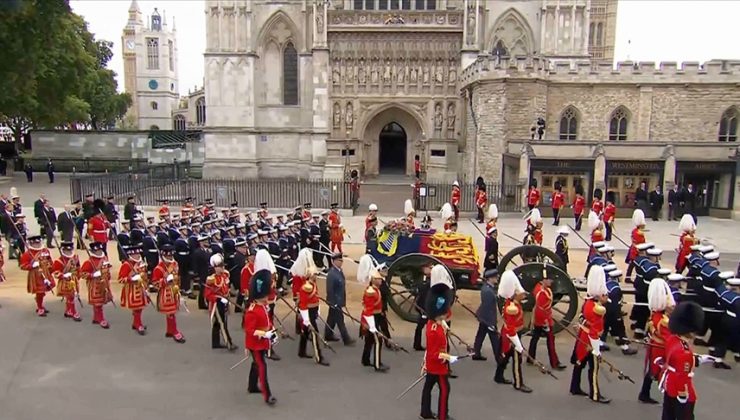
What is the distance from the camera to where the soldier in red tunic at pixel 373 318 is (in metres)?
8.52

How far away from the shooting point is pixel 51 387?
8.02 metres

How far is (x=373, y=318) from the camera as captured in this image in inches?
338

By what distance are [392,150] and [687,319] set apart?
3456 cm

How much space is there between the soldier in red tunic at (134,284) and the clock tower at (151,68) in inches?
3549

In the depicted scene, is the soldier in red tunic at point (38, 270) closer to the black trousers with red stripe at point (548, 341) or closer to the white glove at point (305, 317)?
the white glove at point (305, 317)

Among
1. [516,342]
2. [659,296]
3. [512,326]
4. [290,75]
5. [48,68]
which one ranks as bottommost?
[516,342]

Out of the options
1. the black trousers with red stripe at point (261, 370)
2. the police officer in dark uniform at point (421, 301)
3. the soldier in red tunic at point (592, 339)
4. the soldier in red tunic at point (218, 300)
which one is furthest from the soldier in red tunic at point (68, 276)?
the soldier in red tunic at point (592, 339)

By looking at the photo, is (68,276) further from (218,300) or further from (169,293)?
(218,300)

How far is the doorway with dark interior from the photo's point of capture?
3869cm

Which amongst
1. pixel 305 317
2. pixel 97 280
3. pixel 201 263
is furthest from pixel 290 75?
pixel 305 317

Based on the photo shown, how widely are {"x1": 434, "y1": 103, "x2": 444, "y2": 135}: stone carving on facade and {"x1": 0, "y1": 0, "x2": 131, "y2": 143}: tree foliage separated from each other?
1929cm

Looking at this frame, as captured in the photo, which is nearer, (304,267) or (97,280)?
(304,267)

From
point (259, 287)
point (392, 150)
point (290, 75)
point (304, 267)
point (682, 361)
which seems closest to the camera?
point (682, 361)

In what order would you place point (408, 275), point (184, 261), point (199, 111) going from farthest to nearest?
point (199, 111)
point (184, 261)
point (408, 275)
